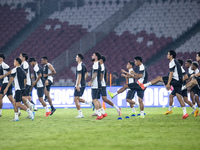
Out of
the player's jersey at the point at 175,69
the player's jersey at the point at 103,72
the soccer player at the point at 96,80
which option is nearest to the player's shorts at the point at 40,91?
the player's jersey at the point at 103,72

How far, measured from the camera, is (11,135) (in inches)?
318

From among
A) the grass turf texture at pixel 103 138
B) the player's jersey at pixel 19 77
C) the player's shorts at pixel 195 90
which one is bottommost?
the grass turf texture at pixel 103 138

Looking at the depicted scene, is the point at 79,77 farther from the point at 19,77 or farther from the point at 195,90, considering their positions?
the point at 195,90

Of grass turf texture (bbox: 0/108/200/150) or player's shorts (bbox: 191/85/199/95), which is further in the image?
player's shorts (bbox: 191/85/199/95)

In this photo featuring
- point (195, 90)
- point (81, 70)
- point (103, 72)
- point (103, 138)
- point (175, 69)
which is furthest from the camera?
point (195, 90)

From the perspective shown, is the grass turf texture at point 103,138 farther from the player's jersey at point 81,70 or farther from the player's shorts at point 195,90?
the player's shorts at point 195,90

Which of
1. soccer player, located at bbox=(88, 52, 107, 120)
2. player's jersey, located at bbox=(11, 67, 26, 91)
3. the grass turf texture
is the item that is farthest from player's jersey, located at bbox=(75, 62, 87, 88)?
the grass turf texture

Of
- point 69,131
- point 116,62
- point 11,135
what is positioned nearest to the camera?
point 11,135

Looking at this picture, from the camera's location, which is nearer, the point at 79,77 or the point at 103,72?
the point at 79,77

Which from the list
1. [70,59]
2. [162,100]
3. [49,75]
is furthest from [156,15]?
[49,75]

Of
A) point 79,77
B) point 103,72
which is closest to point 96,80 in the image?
point 79,77

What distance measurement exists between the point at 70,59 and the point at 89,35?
9.52 ft

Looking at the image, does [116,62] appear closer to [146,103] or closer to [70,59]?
[70,59]

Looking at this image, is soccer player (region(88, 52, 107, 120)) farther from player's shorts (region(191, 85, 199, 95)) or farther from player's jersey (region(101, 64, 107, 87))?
player's shorts (region(191, 85, 199, 95))
